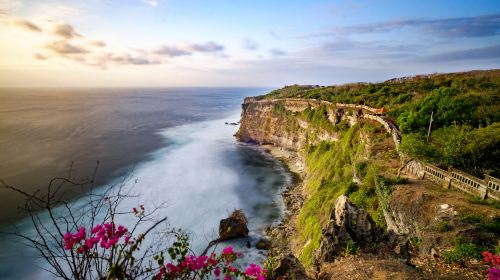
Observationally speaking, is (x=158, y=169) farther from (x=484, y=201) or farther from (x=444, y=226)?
(x=484, y=201)

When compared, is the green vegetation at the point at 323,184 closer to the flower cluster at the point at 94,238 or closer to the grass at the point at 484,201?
the grass at the point at 484,201

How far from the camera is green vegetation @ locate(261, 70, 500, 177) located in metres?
22.9

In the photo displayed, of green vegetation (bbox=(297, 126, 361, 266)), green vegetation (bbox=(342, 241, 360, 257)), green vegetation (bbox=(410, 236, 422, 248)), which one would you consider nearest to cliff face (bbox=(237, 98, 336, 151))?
green vegetation (bbox=(297, 126, 361, 266))

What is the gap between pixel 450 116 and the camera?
1291 inches

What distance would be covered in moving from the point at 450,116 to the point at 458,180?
16.0 m

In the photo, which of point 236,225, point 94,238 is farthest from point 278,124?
point 94,238

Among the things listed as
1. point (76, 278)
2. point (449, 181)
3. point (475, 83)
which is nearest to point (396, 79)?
point (475, 83)

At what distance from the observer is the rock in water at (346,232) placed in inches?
622

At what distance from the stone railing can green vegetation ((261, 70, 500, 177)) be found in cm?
116

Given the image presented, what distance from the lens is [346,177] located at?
34531mm

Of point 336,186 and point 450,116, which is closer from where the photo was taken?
point 450,116

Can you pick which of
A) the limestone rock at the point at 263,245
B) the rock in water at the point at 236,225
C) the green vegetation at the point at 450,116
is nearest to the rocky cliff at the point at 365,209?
the limestone rock at the point at 263,245

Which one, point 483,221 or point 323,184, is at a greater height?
point 483,221

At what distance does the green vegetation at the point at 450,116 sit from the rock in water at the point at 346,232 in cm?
1002
